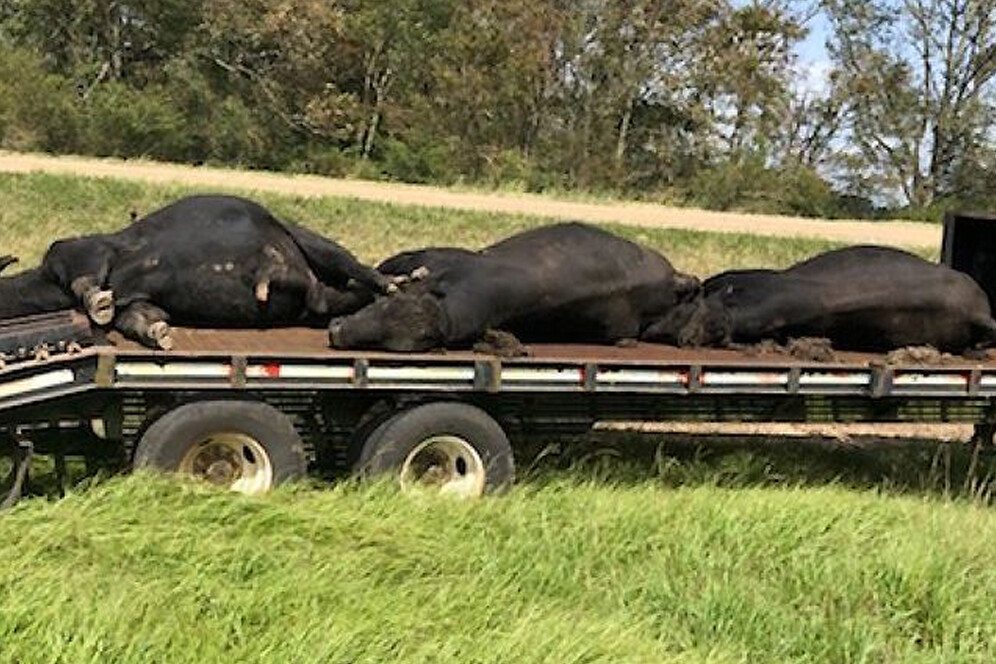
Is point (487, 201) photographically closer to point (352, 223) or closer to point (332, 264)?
point (352, 223)

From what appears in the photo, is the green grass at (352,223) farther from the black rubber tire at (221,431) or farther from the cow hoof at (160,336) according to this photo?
the black rubber tire at (221,431)

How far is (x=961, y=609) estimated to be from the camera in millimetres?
4898

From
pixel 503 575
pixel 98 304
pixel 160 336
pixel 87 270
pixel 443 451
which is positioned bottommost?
pixel 503 575

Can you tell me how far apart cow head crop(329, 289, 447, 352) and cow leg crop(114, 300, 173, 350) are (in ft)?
2.52

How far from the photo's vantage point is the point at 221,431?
5.75 metres

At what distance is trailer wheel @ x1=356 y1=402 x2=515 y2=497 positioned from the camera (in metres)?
6.02

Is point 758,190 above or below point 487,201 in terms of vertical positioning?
above

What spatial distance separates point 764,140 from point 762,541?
116ft

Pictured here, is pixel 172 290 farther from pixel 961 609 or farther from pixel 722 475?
pixel 961 609

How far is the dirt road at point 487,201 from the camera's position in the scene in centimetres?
1938

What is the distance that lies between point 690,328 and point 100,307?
3.02m

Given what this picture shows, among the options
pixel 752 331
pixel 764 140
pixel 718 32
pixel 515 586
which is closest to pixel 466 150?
pixel 718 32

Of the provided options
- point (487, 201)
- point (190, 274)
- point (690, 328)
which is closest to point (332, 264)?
point (190, 274)

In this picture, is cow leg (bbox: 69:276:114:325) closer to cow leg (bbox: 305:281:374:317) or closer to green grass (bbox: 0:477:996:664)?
green grass (bbox: 0:477:996:664)
